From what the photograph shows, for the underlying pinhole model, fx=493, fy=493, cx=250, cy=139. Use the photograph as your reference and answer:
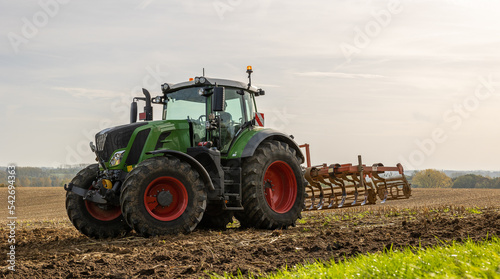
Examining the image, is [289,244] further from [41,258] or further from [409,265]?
[41,258]

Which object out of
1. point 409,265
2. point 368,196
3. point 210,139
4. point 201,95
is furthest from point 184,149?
point 368,196

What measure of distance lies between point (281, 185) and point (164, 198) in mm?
2962

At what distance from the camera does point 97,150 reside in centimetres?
883

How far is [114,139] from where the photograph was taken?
8.41 metres

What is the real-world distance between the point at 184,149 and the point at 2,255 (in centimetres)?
330

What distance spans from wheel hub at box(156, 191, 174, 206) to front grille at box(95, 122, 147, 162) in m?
1.19

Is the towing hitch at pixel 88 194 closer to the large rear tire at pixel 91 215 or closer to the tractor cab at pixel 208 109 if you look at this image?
the large rear tire at pixel 91 215

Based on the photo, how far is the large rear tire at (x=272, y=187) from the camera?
8859 mm

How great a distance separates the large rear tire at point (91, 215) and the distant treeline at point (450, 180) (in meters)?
36.1

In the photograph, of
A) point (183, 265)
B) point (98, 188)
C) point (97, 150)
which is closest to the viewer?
point (183, 265)

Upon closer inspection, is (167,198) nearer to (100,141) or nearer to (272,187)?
(100,141)

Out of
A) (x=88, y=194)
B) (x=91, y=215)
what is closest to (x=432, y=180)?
(x=91, y=215)

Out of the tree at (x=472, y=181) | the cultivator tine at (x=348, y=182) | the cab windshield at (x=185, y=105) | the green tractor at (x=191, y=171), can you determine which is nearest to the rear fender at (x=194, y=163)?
the green tractor at (x=191, y=171)

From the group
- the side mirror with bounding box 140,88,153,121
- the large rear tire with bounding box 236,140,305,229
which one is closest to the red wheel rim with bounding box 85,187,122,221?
the side mirror with bounding box 140,88,153,121
